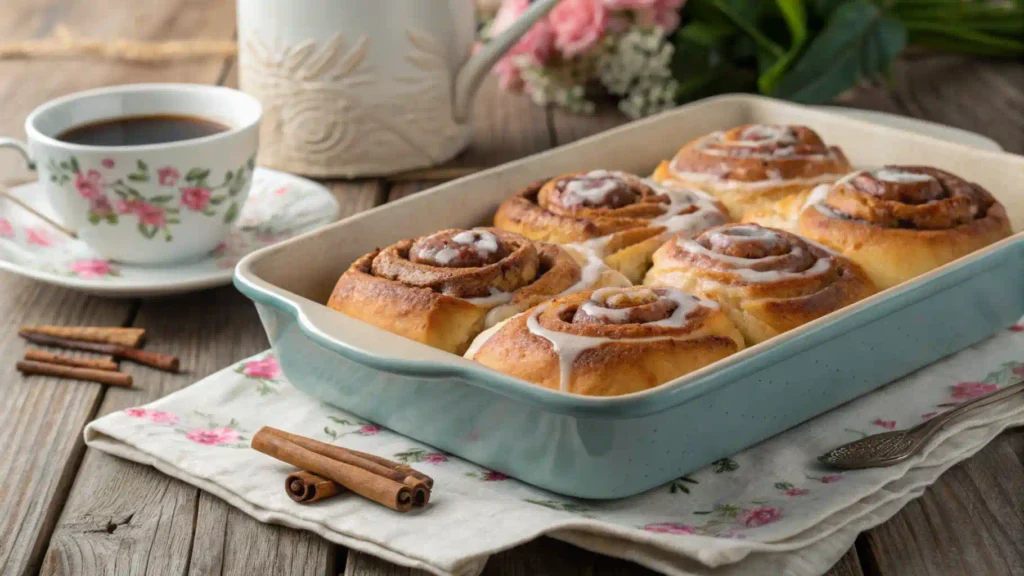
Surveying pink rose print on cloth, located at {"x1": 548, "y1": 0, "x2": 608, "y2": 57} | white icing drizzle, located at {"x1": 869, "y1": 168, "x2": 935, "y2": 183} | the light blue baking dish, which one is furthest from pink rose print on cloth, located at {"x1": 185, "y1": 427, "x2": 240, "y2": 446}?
pink rose print on cloth, located at {"x1": 548, "y1": 0, "x2": 608, "y2": 57}

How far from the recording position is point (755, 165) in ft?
6.18

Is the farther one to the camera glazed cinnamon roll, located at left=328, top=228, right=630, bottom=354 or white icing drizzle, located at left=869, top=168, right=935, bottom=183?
white icing drizzle, located at left=869, top=168, right=935, bottom=183

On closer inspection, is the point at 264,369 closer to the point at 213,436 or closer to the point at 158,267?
the point at 213,436

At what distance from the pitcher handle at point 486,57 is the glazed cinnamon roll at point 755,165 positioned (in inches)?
14.1

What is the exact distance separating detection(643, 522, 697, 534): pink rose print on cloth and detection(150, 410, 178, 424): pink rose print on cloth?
58 cm

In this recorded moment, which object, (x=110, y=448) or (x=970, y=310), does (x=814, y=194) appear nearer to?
(x=970, y=310)

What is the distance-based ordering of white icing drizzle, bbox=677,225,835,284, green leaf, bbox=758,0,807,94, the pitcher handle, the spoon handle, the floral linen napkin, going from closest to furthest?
the floral linen napkin → the spoon handle → white icing drizzle, bbox=677,225,835,284 → the pitcher handle → green leaf, bbox=758,0,807,94

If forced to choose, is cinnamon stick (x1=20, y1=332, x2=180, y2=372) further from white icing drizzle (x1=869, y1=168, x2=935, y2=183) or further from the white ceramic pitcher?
white icing drizzle (x1=869, y1=168, x2=935, y2=183)

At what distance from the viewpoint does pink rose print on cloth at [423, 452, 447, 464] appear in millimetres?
1355

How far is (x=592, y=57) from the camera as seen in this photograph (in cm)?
268

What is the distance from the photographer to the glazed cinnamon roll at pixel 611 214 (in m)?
1.68

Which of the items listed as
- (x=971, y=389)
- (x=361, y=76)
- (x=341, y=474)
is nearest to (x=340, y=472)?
(x=341, y=474)

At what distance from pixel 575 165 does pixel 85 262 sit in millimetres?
746

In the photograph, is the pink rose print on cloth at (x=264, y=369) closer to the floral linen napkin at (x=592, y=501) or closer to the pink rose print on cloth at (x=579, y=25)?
the floral linen napkin at (x=592, y=501)
